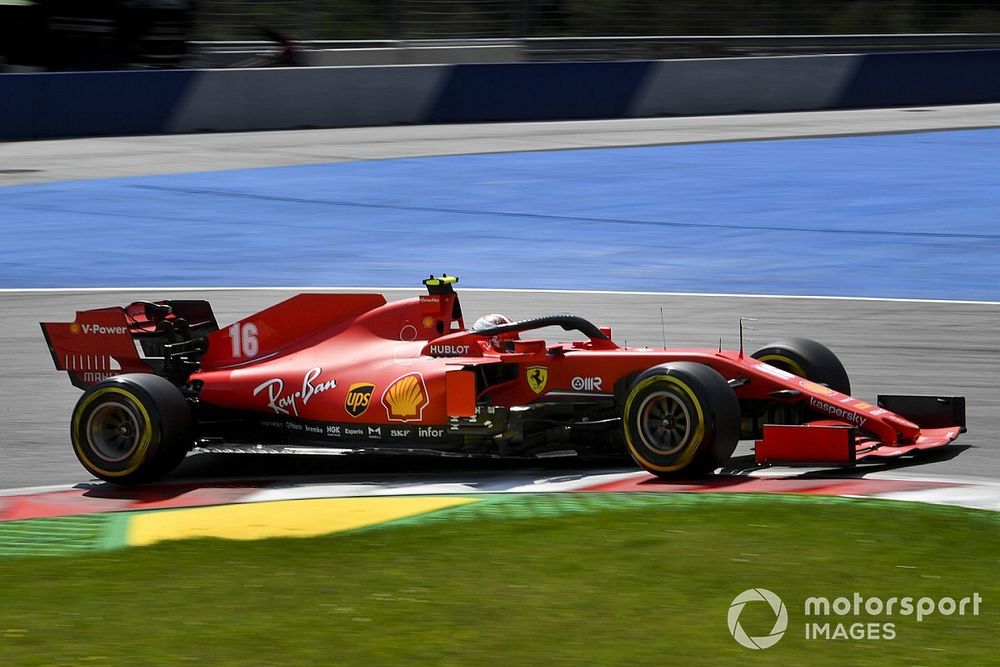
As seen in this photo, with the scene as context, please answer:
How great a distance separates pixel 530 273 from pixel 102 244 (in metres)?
4.90

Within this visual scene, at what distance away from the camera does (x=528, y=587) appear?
19.7ft

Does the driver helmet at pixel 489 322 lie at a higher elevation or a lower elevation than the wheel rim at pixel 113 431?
higher

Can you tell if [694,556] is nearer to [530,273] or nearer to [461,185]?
[530,273]

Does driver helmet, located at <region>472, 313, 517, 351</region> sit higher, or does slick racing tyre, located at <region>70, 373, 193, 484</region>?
driver helmet, located at <region>472, 313, 517, 351</region>

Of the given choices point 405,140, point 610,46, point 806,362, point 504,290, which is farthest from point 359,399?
point 610,46

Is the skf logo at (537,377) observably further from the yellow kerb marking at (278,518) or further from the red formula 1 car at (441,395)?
the yellow kerb marking at (278,518)

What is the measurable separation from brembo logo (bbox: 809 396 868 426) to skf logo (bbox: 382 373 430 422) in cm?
193

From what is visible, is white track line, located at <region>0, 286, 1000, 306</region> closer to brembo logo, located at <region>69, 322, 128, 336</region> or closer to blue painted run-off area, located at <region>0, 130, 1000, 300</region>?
blue painted run-off area, located at <region>0, 130, 1000, 300</region>

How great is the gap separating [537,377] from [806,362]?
4.77 feet

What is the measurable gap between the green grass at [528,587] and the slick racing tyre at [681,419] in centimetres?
28

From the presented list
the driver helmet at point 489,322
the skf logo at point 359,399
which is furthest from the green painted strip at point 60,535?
the driver helmet at point 489,322

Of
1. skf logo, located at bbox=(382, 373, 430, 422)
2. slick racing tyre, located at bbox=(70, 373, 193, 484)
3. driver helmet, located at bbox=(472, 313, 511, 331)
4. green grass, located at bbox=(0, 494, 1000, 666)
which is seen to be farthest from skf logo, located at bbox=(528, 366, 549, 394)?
slick racing tyre, located at bbox=(70, 373, 193, 484)

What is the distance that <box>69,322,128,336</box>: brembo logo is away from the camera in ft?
29.4

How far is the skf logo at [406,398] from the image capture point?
8203 millimetres
